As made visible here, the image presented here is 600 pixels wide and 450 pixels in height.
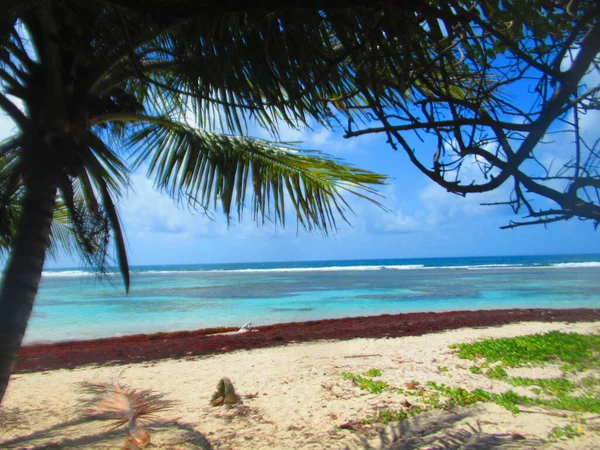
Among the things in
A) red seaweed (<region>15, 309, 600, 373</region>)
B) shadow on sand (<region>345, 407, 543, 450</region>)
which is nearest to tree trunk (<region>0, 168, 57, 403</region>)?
shadow on sand (<region>345, 407, 543, 450</region>)

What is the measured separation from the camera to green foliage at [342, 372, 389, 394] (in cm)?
437

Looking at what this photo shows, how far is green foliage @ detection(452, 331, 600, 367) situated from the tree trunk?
16.1 ft

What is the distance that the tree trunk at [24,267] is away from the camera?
2.02 meters

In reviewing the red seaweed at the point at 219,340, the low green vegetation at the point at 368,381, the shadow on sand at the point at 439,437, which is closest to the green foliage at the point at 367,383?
the low green vegetation at the point at 368,381

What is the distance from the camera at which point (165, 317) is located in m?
13.4

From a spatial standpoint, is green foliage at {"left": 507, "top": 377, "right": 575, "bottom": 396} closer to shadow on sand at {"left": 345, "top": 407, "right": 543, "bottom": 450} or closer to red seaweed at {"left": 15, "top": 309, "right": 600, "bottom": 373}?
shadow on sand at {"left": 345, "top": 407, "right": 543, "bottom": 450}

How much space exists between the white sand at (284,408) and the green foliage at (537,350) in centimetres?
31

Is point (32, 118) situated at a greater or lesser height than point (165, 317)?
Result: greater

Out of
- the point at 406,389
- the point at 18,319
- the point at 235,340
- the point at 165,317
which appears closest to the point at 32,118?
the point at 18,319

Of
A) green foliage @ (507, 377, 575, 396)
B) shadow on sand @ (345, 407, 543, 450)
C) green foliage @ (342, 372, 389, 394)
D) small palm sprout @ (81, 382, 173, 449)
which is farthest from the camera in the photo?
green foliage @ (342, 372, 389, 394)

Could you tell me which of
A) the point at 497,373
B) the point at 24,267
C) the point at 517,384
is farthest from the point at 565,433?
the point at 24,267

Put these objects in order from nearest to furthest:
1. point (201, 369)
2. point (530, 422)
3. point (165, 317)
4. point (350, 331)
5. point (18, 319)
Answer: point (18, 319)
point (530, 422)
point (201, 369)
point (350, 331)
point (165, 317)

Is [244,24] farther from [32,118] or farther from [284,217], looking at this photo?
[284,217]

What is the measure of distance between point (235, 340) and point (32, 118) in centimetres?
583
